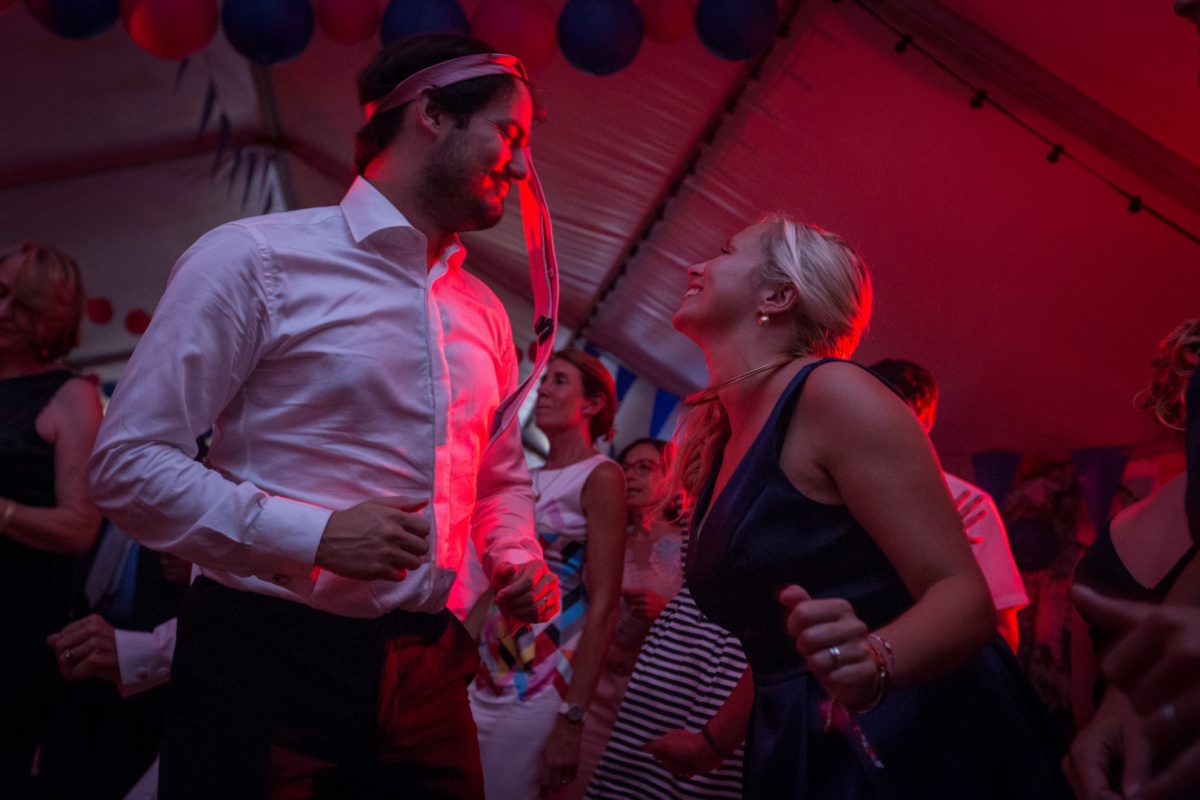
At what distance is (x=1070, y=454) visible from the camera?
14.8 feet

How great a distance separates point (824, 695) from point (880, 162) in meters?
2.88

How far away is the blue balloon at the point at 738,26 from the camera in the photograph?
11.1ft

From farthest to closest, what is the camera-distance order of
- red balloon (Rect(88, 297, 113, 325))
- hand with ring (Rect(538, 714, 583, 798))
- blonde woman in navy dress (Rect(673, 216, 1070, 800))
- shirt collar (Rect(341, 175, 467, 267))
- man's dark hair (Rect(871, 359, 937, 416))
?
red balloon (Rect(88, 297, 113, 325)) → man's dark hair (Rect(871, 359, 937, 416)) → hand with ring (Rect(538, 714, 583, 798)) → shirt collar (Rect(341, 175, 467, 267)) → blonde woman in navy dress (Rect(673, 216, 1070, 800))

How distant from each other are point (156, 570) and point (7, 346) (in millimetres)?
764

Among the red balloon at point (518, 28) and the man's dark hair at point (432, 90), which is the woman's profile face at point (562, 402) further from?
the man's dark hair at point (432, 90)

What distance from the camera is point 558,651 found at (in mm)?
2754

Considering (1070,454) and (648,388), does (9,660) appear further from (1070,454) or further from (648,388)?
(648,388)

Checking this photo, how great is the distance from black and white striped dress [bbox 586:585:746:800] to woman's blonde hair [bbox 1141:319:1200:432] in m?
1.12

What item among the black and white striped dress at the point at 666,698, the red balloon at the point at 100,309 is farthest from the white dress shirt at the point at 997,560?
the red balloon at the point at 100,309

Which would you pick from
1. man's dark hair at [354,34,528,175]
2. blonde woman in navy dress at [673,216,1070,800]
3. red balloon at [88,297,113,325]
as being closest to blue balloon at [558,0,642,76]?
man's dark hair at [354,34,528,175]

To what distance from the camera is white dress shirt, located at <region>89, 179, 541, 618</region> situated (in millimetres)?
1274

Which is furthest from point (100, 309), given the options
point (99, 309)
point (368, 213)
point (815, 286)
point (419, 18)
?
point (815, 286)

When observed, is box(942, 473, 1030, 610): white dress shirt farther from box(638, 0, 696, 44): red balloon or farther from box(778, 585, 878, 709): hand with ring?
box(638, 0, 696, 44): red balloon

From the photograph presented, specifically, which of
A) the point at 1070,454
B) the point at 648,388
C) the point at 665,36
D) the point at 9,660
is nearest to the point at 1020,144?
the point at 665,36
